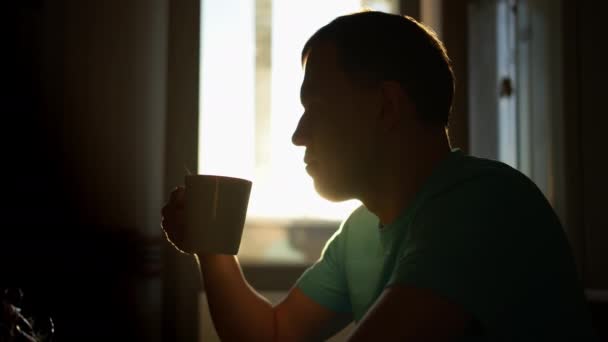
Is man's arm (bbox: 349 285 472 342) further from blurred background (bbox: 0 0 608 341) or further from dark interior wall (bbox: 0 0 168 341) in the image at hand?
dark interior wall (bbox: 0 0 168 341)

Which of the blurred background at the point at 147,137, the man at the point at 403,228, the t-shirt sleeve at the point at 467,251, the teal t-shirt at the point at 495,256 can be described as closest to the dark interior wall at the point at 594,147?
the blurred background at the point at 147,137

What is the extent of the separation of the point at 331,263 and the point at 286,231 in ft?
7.39

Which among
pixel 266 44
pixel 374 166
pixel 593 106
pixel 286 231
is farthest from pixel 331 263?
pixel 286 231

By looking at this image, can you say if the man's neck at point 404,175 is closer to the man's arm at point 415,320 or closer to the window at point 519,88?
the man's arm at point 415,320

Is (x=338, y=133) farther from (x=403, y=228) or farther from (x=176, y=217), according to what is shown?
(x=176, y=217)

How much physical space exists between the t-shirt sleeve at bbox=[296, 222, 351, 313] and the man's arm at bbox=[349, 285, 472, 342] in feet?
1.50

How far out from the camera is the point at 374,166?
0.92 m

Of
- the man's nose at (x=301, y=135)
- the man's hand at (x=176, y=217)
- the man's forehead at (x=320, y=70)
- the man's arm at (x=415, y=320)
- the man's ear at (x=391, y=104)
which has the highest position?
the man's forehead at (x=320, y=70)

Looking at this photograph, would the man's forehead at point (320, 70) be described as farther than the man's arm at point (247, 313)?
No

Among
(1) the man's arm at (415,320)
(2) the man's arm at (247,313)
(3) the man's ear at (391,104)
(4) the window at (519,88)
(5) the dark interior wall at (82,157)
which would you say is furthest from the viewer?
(4) the window at (519,88)

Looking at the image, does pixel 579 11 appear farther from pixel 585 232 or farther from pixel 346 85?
pixel 346 85

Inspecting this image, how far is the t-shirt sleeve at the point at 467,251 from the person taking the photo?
0.64 meters

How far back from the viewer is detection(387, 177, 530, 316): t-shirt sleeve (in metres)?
→ 0.64

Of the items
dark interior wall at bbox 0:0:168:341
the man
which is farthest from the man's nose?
dark interior wall at bbox 0:0:168:341
